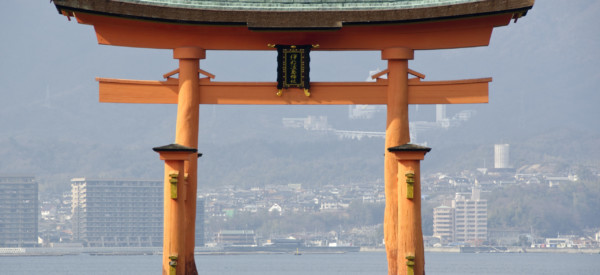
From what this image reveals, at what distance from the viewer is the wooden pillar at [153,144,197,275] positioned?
63.4 feet

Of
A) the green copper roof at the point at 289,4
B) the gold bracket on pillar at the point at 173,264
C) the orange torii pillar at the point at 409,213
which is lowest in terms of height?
the gold bracket on pillar at the point at 173,264

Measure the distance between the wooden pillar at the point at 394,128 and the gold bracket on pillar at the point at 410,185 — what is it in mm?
732

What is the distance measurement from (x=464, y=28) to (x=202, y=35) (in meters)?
4.49

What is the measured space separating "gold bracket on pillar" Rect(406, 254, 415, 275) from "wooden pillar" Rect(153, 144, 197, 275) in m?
3.67

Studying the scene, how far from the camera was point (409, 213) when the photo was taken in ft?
63.8

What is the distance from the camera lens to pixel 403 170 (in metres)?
19.4

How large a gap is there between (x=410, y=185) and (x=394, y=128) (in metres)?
1.36

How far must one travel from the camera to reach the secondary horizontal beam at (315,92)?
808 inches

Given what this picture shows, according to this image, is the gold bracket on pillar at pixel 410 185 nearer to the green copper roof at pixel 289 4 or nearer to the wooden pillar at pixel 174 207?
the green copper roof at pixel 289 4

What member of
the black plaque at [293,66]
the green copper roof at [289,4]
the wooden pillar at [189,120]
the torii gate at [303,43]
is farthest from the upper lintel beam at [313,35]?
the green copper roof at [289,4]

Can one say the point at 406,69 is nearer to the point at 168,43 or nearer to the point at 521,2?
the point at 521,2

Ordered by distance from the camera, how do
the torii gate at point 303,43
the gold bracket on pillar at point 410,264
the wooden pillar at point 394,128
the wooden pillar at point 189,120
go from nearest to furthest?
the gold bracket on pillar at point 410,264 < the torii gate at point 303,43 < the wooden pillar at point 394,128 < the wooden pillar at point 189,120

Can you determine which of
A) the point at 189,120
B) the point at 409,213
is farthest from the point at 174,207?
the point at 409,213

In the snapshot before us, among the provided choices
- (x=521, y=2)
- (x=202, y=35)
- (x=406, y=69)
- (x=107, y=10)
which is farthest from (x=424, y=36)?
(x=107, y=10)
